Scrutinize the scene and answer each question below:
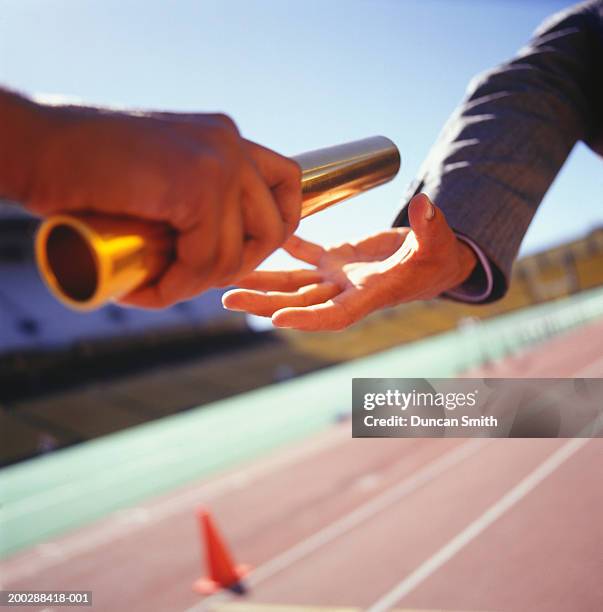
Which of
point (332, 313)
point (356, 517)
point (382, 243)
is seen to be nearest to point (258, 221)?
point (332, 313)

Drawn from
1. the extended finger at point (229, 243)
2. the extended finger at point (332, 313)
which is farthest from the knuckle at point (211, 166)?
the extended finger at point (332, 313)

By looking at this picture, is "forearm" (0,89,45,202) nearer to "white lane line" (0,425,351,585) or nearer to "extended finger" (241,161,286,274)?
"extended finger" (241,161,286,274)

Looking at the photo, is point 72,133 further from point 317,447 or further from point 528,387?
point 317,447

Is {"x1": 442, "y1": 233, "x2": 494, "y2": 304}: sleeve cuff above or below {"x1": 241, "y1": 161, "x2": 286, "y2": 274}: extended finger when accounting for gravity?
above

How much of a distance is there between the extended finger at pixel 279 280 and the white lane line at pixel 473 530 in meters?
4.37

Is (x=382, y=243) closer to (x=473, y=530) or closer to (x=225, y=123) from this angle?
(x=225, y=123)

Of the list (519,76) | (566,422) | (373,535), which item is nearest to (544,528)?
(373,535)

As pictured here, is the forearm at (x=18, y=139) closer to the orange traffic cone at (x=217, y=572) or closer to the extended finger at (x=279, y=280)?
the extended finger at (x=279, y=280)

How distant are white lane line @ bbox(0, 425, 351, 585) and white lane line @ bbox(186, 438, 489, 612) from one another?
267 centimetres

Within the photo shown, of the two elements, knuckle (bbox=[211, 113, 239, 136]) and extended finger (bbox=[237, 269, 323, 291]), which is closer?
knuckle (bbox=[211, 113, 239, 136])

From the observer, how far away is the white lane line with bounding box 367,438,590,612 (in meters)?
4.77

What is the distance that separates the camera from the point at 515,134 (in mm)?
1099

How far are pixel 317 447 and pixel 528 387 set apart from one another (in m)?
10.0

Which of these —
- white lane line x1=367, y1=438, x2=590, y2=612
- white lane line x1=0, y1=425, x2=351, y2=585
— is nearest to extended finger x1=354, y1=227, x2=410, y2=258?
white lane line x1=367, y1=438, x2=590, y2=612
